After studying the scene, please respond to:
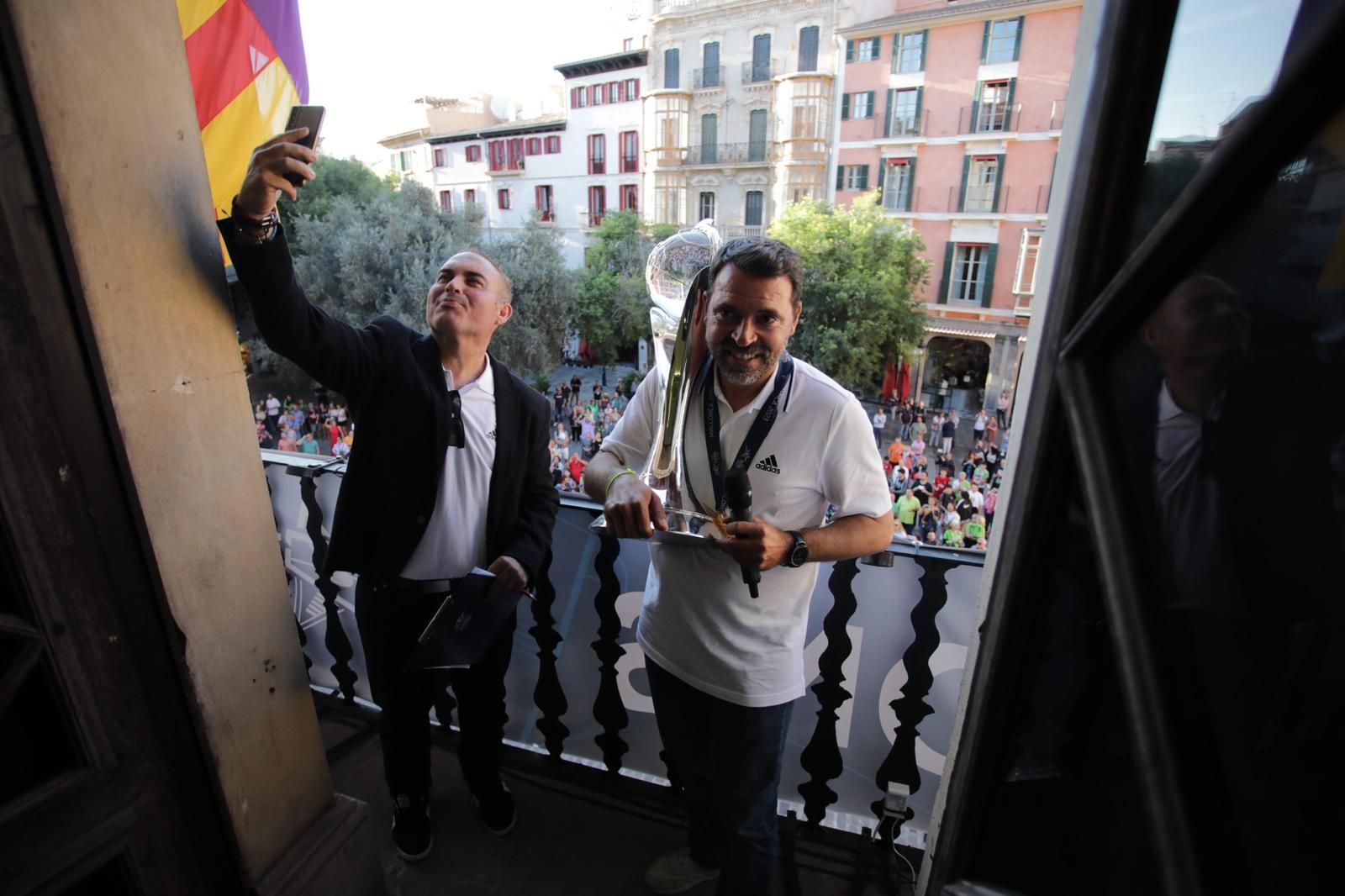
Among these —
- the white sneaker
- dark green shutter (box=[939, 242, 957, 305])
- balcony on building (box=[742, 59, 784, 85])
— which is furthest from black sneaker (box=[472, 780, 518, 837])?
balcony on building (box=[742, 59, 784, 85])

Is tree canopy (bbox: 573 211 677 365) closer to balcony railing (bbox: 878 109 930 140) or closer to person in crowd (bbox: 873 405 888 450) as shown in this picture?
person in crowd (bbox: 873 405 888 450)

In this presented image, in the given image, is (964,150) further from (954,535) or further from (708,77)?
(954,535)

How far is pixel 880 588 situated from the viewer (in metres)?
2.06

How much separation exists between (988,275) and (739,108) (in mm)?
10733

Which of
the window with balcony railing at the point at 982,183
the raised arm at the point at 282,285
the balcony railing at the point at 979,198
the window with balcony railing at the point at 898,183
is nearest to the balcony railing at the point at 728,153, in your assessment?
the window with balcony railing at the point at 898,183

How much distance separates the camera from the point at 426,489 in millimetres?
1760

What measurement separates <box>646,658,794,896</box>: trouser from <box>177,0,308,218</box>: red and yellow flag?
78.7 inches

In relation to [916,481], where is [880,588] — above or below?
above

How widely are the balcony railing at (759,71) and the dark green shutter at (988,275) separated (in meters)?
9.85

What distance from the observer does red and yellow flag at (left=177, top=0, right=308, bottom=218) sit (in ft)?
6.77

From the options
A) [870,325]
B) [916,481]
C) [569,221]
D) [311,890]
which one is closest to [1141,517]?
[311,890]

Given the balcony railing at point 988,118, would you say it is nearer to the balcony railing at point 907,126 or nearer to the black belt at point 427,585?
the balcony railing at point 907,126

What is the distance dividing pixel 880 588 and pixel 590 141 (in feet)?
89.9

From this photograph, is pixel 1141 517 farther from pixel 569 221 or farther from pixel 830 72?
pixel 569 221
